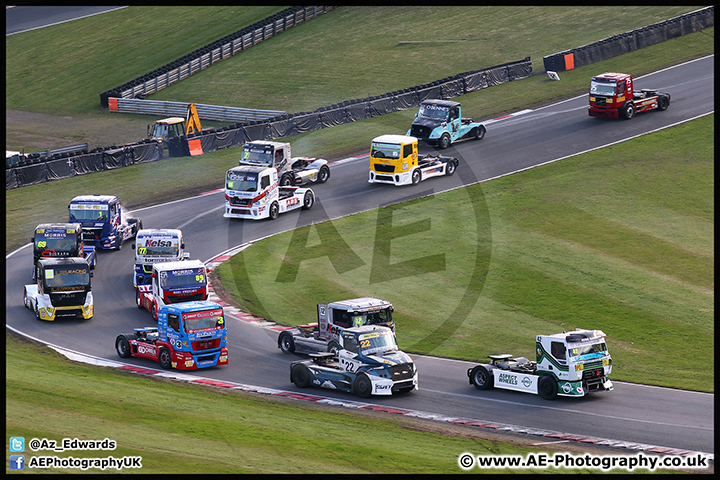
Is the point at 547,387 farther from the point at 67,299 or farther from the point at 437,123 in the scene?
the point at 437,123

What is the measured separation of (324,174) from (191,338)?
23.3 m

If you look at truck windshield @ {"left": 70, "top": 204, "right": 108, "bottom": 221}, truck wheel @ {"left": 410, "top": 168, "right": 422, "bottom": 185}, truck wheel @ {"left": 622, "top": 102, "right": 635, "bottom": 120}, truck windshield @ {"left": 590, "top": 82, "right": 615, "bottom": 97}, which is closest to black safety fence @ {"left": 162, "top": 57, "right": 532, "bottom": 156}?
truck windshield @ {"left": 590, "top": 82, "right": 615, "bottom": 97}

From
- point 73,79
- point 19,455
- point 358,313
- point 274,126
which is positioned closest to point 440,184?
point 274,126

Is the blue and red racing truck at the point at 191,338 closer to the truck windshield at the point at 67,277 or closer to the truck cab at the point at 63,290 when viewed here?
the truck cab at the point at 63,290

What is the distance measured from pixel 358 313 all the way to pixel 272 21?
190 feet

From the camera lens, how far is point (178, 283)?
116 ft

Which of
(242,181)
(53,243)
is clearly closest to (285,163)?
(242,181)

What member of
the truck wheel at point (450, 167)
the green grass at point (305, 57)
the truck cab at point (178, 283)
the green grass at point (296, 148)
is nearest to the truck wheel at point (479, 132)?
the green grass at point (296, 148)

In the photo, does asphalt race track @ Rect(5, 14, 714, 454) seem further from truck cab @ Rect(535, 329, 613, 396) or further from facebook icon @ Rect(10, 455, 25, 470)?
facebook icon @ Rect(10, 455, 25, 470)

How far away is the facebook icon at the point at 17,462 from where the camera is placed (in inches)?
751

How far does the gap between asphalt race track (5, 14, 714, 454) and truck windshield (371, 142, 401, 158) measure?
200 cm

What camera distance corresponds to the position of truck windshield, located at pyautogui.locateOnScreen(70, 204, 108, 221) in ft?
141

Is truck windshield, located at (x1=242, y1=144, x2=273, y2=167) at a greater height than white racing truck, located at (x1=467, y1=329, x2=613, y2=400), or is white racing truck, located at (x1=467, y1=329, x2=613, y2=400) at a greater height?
truck windshield, located at (x1=242, y1=144, x2=273, y2=167)

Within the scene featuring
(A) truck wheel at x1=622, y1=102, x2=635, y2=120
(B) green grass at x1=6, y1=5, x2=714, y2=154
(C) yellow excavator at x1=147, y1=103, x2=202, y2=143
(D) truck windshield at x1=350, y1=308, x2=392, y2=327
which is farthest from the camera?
(B) green grass at x1=6, y1=5, x2=714, y2=154
